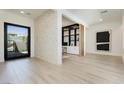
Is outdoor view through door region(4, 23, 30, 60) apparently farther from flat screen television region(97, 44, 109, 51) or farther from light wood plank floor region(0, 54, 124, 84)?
flat screen television region(97, 44, 109, 51)

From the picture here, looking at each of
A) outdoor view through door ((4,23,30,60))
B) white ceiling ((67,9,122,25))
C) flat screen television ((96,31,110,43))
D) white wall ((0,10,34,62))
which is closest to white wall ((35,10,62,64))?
white wall ((0,10,34,62))

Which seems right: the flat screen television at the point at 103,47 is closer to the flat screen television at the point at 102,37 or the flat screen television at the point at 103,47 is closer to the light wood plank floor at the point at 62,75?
the flat screen television at the point at 102,37

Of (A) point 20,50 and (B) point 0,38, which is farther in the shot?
(A) point 20,50

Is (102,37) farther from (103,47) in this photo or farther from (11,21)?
(11,21)

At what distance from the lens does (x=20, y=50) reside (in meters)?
6.31

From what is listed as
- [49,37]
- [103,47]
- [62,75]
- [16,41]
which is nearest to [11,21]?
[16,41]

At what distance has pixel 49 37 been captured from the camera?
4.98m

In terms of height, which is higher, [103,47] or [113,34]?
[113,34]

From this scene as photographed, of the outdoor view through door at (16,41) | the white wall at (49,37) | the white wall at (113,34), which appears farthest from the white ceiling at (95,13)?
the outdoor view through door at (16,41)

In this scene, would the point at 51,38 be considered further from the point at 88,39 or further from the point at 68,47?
the point at 88,39

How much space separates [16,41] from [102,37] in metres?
6.15
